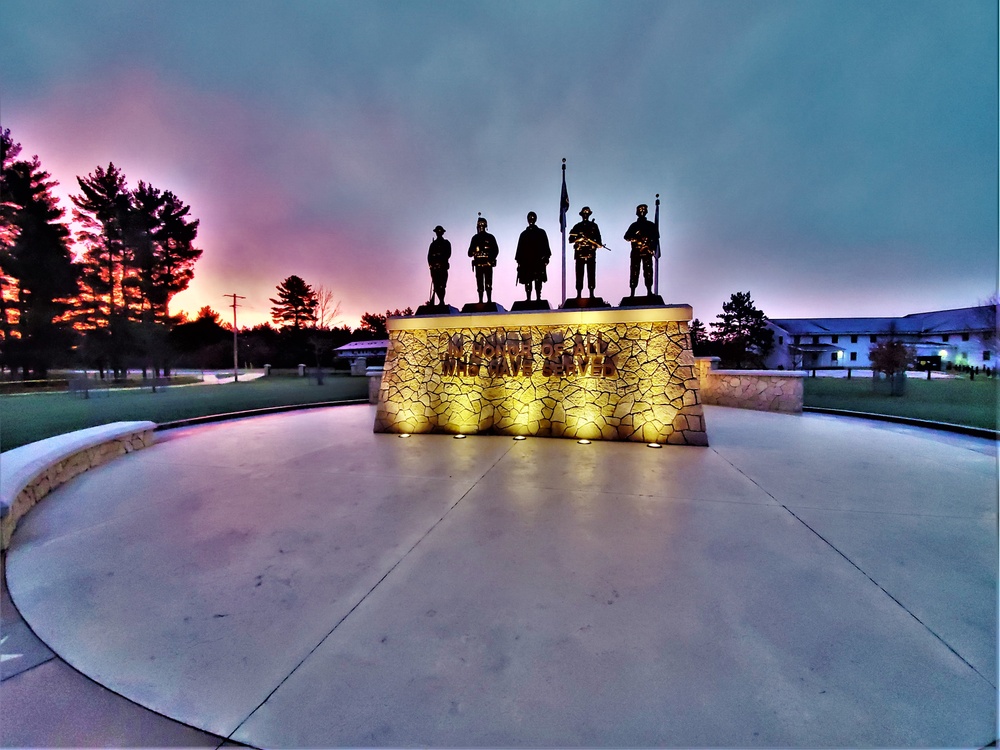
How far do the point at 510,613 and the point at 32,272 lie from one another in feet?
74.6

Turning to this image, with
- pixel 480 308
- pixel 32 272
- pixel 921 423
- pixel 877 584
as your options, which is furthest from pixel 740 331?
pixel 32 272

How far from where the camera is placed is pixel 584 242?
7.28 meters

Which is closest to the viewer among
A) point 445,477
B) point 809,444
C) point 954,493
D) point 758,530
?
point 758,530

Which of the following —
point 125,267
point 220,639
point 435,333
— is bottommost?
point 220,639

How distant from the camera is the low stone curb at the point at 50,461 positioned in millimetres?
3143

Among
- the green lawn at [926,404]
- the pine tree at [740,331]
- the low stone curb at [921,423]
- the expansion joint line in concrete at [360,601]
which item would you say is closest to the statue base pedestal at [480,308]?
the expansion joint line in concrete at [360,601]

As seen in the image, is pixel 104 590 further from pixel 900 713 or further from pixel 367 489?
pixel 900 713

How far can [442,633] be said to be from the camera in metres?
1.96

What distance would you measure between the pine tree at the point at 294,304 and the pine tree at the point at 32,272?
23.8 metres

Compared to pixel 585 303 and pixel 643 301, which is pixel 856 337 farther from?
pixel 585 303

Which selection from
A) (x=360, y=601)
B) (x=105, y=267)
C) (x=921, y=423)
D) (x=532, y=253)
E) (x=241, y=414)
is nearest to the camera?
(x=360, y=601)

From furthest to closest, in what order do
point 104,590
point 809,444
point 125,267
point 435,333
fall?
point 125,267, point 435,333, point 809,444, point 104,590

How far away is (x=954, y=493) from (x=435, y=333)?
7762 millimetres

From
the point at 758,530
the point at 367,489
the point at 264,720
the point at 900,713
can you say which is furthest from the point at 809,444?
the point at 264,720
